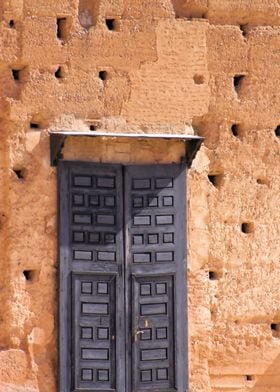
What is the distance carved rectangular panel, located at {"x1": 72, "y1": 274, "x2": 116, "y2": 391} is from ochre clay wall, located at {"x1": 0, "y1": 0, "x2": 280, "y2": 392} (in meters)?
0.20

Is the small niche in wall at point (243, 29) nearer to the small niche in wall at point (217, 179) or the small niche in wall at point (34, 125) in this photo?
the small niche in wall at point (217, 179)

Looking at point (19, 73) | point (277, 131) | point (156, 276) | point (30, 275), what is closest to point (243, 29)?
point (277, 131)

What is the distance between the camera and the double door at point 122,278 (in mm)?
17422

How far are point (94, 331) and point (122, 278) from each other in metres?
0.51

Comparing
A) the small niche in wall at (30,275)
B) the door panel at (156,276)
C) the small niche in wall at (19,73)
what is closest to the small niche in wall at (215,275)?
the door panel at (156,276)

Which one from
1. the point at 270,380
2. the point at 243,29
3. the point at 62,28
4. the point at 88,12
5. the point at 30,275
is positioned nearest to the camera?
the point at 30,275

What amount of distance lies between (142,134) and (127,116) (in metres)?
0.24

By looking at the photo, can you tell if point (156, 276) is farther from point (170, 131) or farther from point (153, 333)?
point (170, 131)

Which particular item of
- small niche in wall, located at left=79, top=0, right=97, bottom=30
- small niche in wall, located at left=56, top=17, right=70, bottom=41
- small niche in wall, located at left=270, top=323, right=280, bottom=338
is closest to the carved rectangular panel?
small niche in wall, located at left=270, top=323, right=280, bottom=338

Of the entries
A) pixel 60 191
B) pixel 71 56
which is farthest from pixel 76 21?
pixel 60 191

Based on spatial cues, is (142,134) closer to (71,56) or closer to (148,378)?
(71,56)

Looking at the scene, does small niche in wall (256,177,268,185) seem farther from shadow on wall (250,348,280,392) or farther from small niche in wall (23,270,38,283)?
small niche in wall (23,270,38,283)

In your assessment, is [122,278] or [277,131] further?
[277,131]

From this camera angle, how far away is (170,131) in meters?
17.8
